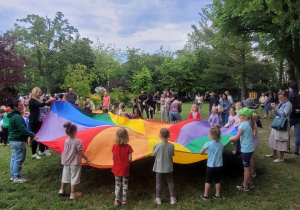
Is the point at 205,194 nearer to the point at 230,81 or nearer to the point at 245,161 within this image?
the point at 245,161

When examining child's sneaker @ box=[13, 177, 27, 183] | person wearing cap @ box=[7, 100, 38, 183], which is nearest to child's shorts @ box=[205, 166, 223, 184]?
person wearing cap @ box=[7, 100, 38, 183]

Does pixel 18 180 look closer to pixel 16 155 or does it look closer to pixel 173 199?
pixel 16 155

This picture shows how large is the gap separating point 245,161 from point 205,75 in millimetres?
24822

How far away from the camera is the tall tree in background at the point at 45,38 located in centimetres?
2797

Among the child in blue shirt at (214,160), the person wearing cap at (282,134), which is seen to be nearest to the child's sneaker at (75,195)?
the child in blue shirt at (214,160)

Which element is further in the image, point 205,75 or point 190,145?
point 205,75

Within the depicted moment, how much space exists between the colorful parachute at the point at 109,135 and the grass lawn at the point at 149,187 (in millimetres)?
609

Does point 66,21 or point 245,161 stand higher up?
point 66,21

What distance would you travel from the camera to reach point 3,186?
167 inches

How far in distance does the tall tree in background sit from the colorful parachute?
25676mm

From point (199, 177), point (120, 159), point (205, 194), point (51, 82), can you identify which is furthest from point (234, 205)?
point (51, 82)

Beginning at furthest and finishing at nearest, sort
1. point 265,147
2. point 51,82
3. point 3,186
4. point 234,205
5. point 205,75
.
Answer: point 51,82 < point 205,75 < point 265,147 < point 3,186 < point 234,205

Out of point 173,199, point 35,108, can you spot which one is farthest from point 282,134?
point 35,108

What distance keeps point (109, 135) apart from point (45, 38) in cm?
2862
